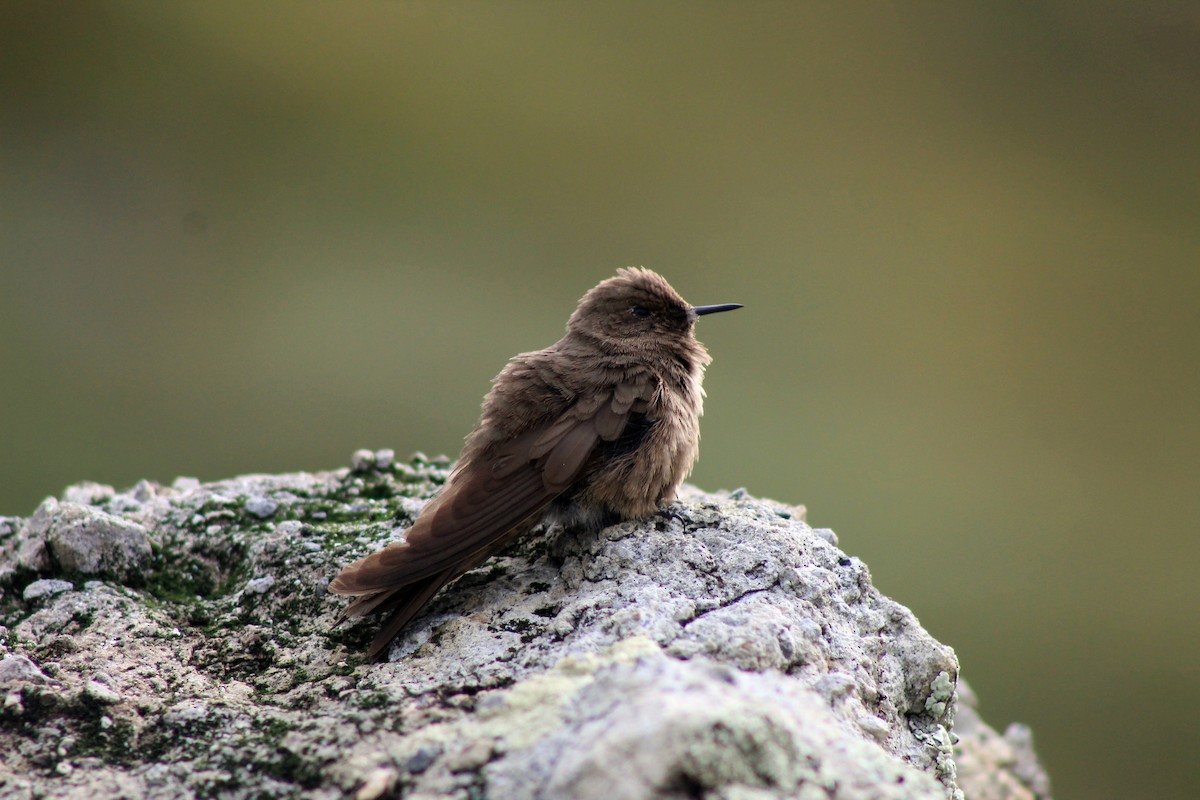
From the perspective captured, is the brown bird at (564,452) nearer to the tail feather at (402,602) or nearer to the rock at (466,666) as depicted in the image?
the tail feather at (402,602)

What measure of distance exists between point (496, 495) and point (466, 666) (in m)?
0.86

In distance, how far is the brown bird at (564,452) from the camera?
373cm

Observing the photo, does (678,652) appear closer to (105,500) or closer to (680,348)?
(680,348)

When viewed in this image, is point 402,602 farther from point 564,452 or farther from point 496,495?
point 564,452

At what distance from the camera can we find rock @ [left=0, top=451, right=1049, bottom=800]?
8.05 feet

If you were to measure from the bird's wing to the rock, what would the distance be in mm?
202

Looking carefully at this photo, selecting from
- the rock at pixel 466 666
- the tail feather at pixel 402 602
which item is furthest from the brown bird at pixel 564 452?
the rock at pixel 466 666

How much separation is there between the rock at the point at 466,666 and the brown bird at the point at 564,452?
5.9 inches

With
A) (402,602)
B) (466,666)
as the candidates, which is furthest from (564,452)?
(466,666)

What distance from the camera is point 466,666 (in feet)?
10.7

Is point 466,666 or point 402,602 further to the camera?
point 402,602

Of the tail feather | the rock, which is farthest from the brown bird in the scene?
the rock

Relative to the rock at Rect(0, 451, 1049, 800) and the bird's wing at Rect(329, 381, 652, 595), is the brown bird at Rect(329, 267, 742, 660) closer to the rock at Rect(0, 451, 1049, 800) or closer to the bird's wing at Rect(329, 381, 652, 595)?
the bird's wing at Rect(329, 381, 652, 595)

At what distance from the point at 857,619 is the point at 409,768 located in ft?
5.60
